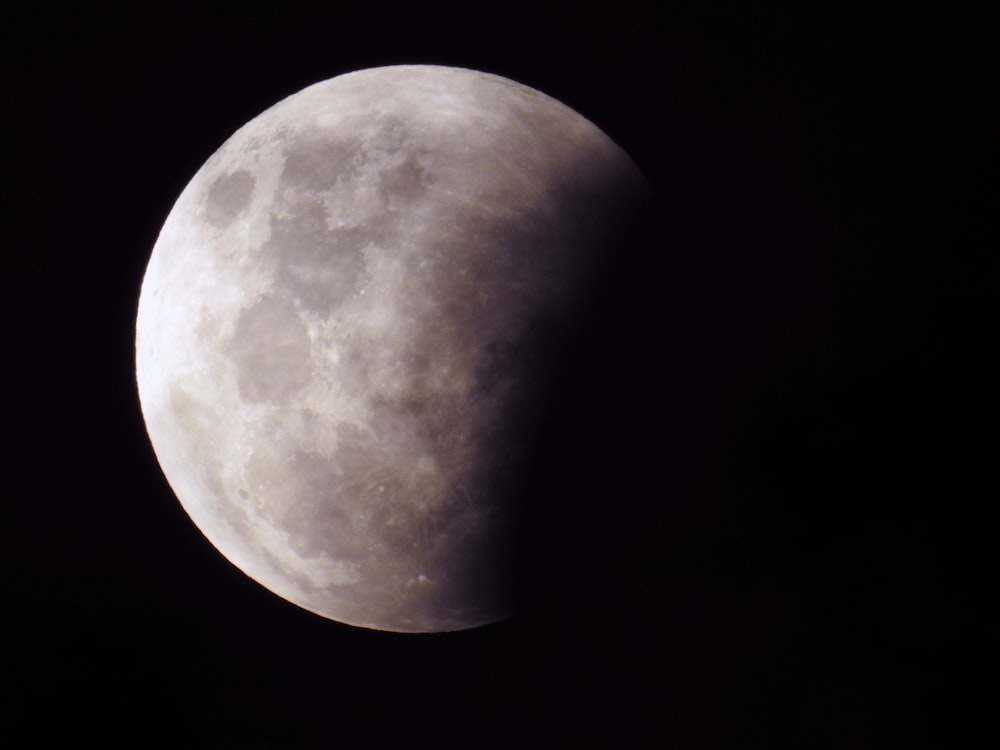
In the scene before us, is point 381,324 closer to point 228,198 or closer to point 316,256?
point 316,256

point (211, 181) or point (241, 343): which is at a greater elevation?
point (211, 181)

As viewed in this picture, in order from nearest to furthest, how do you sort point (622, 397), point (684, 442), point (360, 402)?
point (360, 402) < point (622, 397) < point (684, 442)

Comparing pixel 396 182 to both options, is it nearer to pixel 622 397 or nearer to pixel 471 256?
pixel 471 256

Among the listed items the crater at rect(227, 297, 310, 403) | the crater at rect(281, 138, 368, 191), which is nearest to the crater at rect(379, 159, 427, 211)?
the crater at rect(281, 138, 368, 191)

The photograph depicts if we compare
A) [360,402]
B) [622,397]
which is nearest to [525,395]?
[622,397]

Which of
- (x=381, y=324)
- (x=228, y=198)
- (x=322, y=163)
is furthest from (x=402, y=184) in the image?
(x=228, y=198)
